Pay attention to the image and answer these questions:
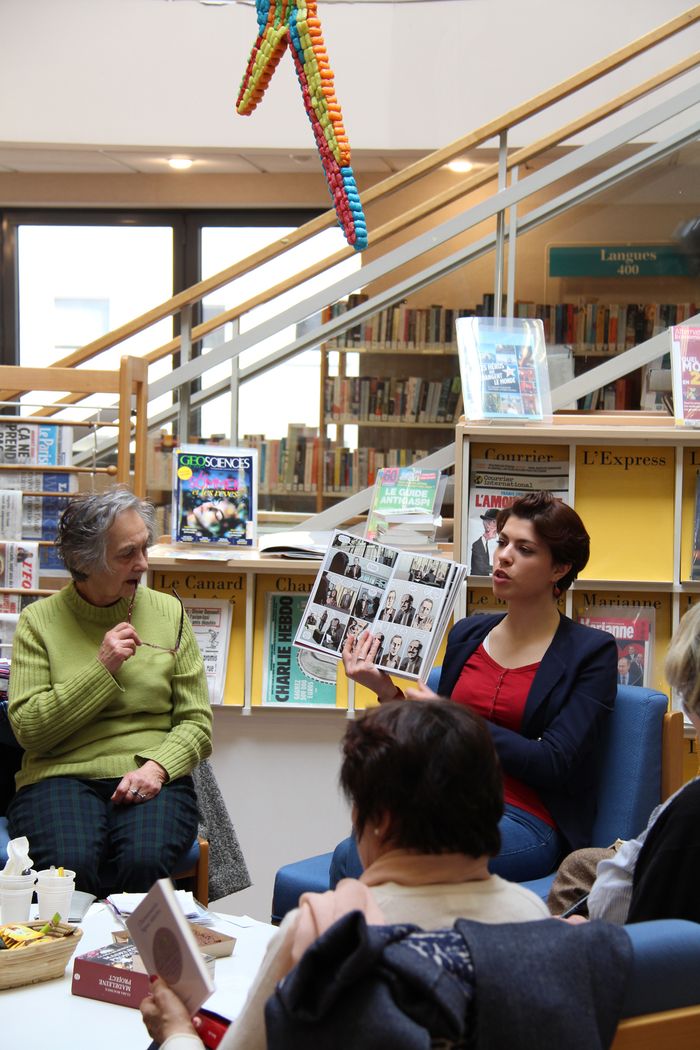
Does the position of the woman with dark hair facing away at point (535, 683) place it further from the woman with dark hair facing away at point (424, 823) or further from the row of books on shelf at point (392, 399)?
the row of books on shelf at point (392, 399)

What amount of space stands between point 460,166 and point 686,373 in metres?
3.36

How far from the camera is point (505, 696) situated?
8.50 ft

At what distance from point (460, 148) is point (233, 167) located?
143 inches

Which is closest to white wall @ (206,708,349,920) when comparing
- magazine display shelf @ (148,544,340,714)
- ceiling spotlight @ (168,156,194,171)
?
magazine display shelf @ (148,544,340,714)

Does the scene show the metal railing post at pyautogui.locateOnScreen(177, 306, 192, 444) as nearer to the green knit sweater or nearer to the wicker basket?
the green knit sweater

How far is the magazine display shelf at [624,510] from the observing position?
3.29 meters

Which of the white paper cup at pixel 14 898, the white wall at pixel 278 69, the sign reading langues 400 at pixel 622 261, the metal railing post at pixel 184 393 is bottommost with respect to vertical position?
the white paper cup at pixel 14 898

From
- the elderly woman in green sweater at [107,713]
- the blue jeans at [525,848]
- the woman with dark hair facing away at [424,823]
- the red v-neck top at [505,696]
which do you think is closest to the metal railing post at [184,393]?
the elderly woman in green sweater at [107,713]

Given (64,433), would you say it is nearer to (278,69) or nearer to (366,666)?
(366,666)

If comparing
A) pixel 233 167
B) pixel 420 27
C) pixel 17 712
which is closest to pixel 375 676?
pixel 17 712

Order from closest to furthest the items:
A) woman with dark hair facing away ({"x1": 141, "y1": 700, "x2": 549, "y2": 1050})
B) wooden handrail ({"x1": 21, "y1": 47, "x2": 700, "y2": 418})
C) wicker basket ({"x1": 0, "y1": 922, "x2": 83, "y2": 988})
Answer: woman with dark hair facing away ({"x1": 141, "y1": 700, "x2": 549, "y2": 1050})
wicker basket ({"x1": 0, "y1": 922, "x2": 83, "y2": 988})
wooden handrail ({"x1": 21, "y1": 47, "x2": 700, "y2": 418})

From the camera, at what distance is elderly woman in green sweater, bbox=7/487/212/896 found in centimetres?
266

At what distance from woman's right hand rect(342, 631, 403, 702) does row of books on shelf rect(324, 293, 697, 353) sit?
160cm

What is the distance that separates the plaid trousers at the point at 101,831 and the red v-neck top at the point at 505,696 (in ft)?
→ 2.45
